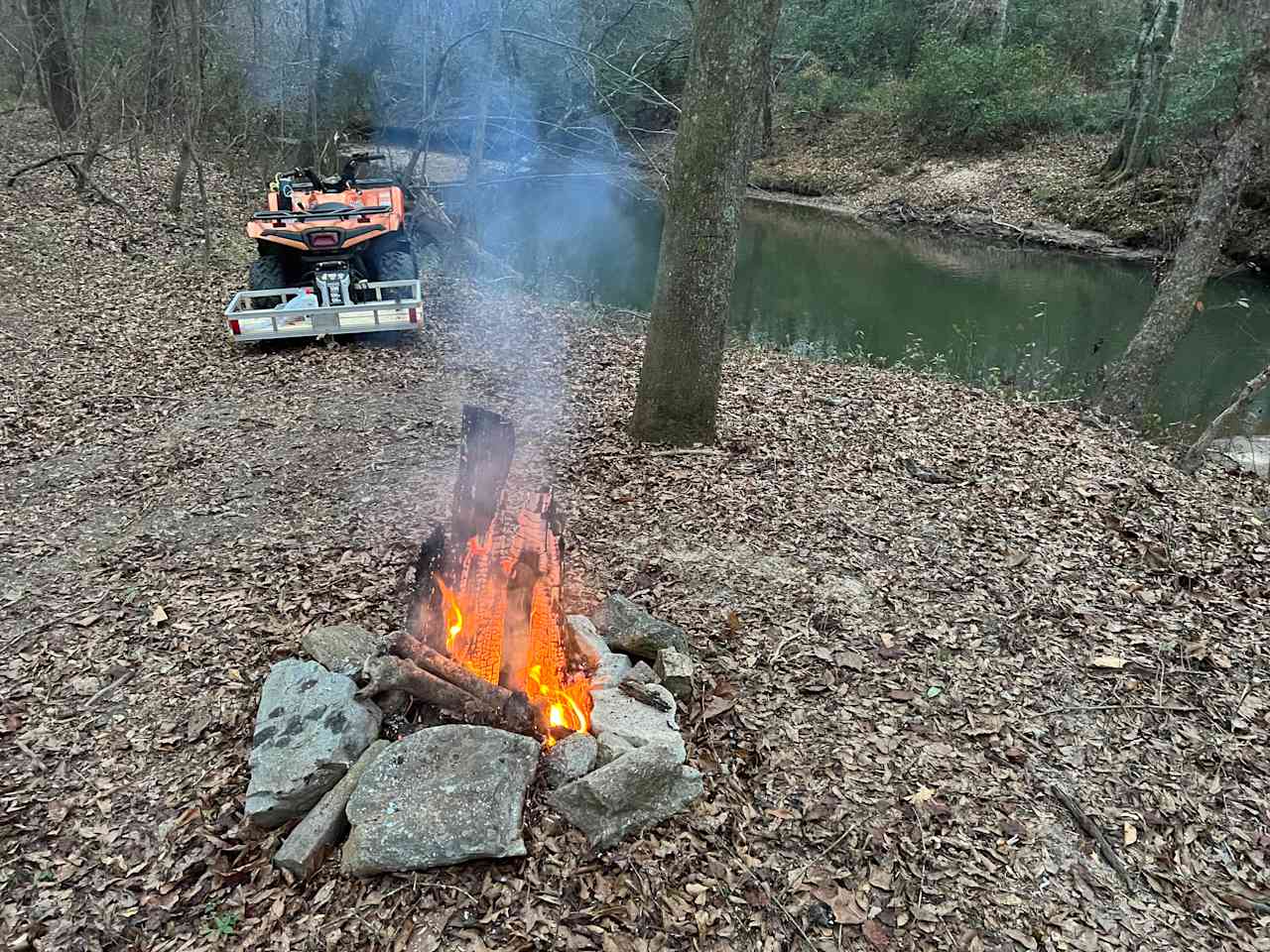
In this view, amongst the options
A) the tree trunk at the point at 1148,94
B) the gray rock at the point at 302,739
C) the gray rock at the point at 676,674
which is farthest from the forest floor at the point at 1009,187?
the gray rock at the point at 302,739

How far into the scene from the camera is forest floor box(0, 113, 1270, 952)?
8.36 feet

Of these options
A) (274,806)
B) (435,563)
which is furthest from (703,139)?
(274,806)

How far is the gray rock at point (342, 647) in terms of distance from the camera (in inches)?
125

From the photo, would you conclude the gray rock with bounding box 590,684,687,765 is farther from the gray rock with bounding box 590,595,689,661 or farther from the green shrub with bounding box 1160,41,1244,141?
the green shrub with bounding box 1160,41,1244,141

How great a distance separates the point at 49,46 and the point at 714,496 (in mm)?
14270

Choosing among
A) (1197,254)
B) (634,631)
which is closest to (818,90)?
(1197,254)

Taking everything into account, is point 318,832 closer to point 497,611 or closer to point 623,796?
point 623,796

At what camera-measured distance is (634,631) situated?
342 cm

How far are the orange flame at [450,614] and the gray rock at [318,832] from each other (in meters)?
0.66

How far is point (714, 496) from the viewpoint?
16.3ft

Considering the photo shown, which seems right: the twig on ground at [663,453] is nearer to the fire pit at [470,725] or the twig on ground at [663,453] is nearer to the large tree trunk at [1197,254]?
the fire pit at [470,725]

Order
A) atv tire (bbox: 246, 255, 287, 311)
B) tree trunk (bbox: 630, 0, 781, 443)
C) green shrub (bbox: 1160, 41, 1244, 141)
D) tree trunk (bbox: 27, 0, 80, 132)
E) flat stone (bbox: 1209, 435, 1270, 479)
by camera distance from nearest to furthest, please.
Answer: tree trunk (bbox: 630, 0, 781, 443)
flat stone (bbox: 1209, 435, 1270, 479)
atv tire (bbox: 246, 255, 287, 311)
tree trunk (bbox: 27, 0, 80, 132)
green shrub (bbox: 1160, 41, 1244, 141)

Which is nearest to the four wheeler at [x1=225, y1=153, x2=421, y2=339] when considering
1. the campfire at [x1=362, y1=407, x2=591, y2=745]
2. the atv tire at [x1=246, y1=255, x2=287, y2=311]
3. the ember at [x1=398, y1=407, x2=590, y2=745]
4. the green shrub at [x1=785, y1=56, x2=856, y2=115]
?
the atv tire at [x1=246, y1=255, x2=287, y2=311]

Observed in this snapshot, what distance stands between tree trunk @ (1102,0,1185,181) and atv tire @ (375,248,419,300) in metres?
16.7
